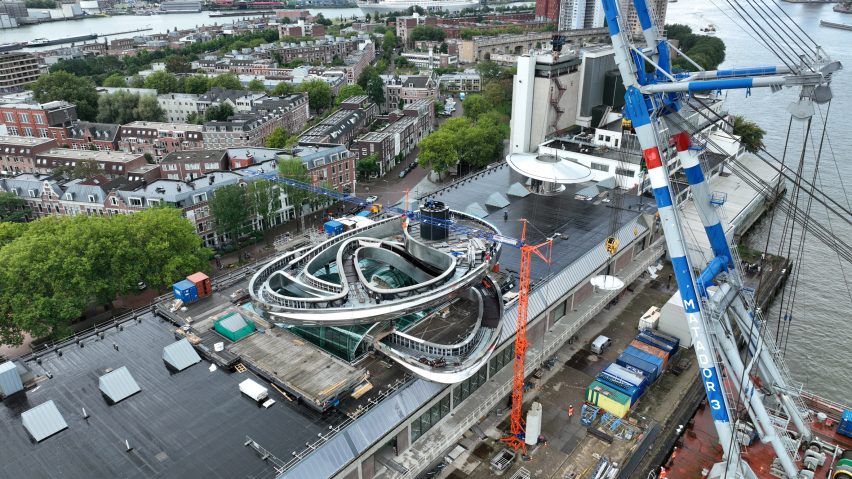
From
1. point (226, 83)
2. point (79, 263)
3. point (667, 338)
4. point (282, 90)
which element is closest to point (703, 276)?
point (667, 338)

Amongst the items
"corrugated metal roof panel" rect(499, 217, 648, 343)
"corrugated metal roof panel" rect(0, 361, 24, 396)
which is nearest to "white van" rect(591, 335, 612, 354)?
"corrugated metal roof panel" rect(499, 217, 648, 343)

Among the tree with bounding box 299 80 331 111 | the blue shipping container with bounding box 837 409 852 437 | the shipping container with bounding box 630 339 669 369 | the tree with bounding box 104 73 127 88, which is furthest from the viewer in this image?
the tree with bounding box 104 73 127 88

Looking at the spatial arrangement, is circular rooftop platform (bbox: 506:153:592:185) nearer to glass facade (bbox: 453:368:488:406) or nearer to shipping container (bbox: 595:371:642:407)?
shipping container (bbox: 595:371:642:407)

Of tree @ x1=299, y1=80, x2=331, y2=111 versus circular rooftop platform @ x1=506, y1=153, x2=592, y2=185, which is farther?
tree @ x1=299, y1=80, x2=331, y2=111

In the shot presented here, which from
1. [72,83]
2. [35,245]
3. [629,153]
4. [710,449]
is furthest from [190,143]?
[710,449]

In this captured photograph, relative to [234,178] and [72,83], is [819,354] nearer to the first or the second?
[234,178]

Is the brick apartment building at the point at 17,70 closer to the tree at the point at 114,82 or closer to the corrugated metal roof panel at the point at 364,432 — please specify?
the tree at the point at 114,82

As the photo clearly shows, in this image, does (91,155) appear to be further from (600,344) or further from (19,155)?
(600,344)
